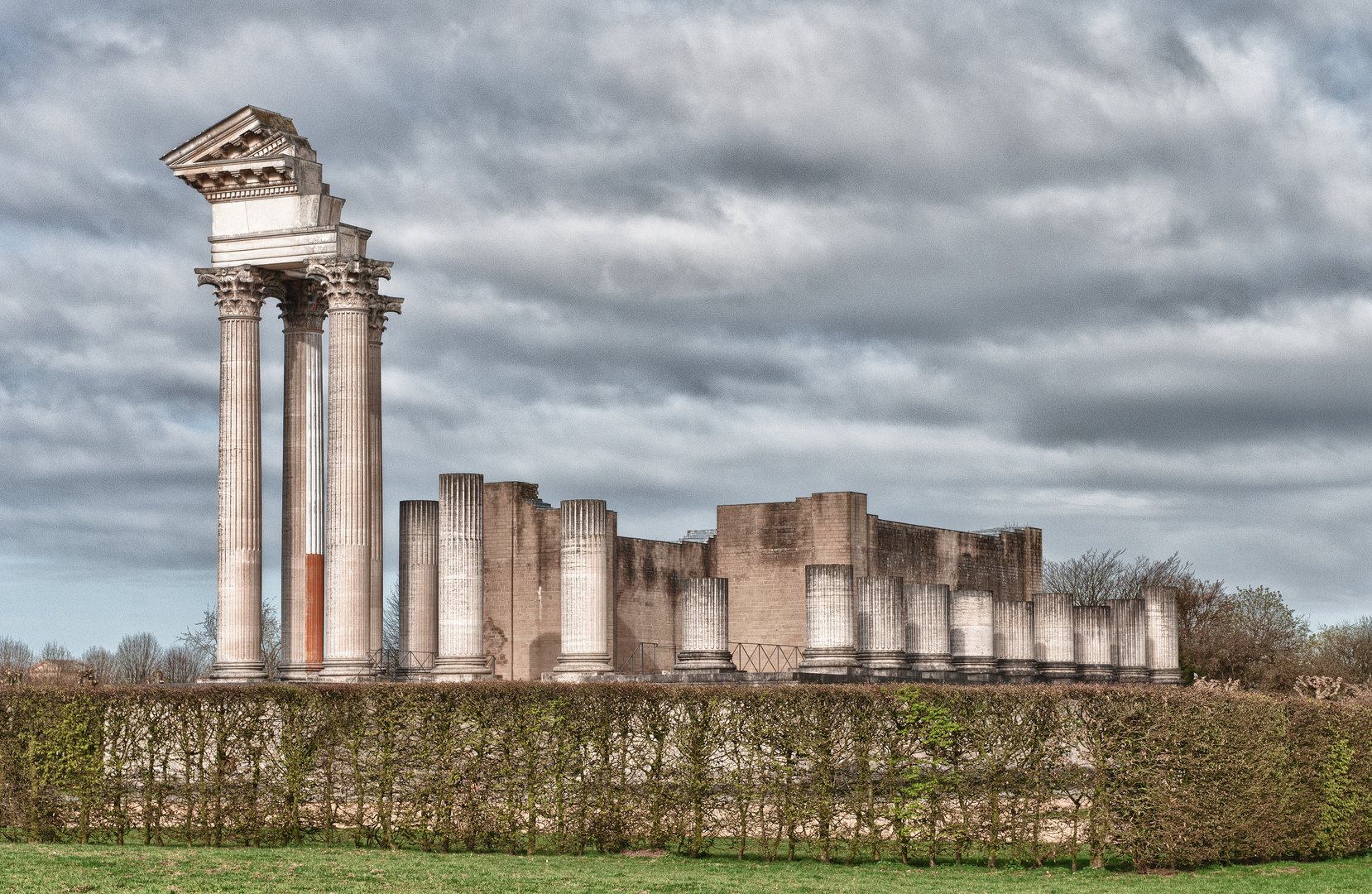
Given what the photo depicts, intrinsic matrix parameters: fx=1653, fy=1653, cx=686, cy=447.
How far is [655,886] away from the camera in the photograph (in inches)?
680

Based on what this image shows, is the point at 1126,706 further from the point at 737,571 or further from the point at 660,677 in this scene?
the point at 737,571

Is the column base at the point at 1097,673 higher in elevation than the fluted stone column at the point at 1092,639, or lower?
lower

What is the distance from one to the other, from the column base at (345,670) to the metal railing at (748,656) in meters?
14.4

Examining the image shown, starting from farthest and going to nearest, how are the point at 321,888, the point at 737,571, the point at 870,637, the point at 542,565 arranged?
the point at 737,571 < the point at 542,565 < the point at 870,637 < the point at 321,888

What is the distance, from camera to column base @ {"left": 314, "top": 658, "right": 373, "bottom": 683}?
32.6 metres

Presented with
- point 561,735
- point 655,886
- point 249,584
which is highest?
point 249,584

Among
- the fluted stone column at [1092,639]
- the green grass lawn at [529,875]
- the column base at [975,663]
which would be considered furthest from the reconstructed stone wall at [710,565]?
the green grass lawn at [529,875]

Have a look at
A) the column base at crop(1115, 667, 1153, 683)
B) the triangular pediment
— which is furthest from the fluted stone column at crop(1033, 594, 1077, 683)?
the triangular pediment

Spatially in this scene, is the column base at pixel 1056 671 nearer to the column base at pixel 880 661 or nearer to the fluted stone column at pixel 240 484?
the column base at pixel 880 661

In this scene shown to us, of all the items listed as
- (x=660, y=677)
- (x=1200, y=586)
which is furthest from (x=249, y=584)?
(x=1200, y=586)

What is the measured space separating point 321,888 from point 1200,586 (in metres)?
64.5

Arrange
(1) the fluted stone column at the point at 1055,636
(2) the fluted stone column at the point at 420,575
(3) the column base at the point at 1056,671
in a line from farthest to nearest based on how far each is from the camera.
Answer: (1) the fluted stone column at the point at 1055,636 → (3) the column base at the point at 1056,671 → (2) the fluted stone column at the point at 420,575

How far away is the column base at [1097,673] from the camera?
5022 cm

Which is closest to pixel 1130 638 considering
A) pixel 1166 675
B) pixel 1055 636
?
pixel 1166 675
